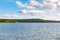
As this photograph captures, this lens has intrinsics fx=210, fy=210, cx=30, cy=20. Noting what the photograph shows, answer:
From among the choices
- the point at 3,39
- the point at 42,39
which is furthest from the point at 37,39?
the point at 3,39

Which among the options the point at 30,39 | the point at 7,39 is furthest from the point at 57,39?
the point at 7,39

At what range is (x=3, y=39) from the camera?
27891 millimetres

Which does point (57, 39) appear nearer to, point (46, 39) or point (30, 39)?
point (46, 39)

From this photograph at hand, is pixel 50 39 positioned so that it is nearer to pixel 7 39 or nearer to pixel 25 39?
pixel 25 39

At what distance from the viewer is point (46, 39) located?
28.7 m

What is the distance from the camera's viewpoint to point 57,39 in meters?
28.0

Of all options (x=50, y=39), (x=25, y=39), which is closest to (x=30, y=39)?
(x=25, y=39)

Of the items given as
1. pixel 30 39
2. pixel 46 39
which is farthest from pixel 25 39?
pixel 46 39

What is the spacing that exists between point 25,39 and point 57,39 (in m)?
4.32

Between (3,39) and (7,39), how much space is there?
56cm

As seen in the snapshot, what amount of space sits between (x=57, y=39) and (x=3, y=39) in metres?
7.17

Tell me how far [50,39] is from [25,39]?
353cm

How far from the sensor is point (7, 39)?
28.1 metres

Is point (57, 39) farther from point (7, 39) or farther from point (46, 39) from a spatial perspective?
point (7, 39)
